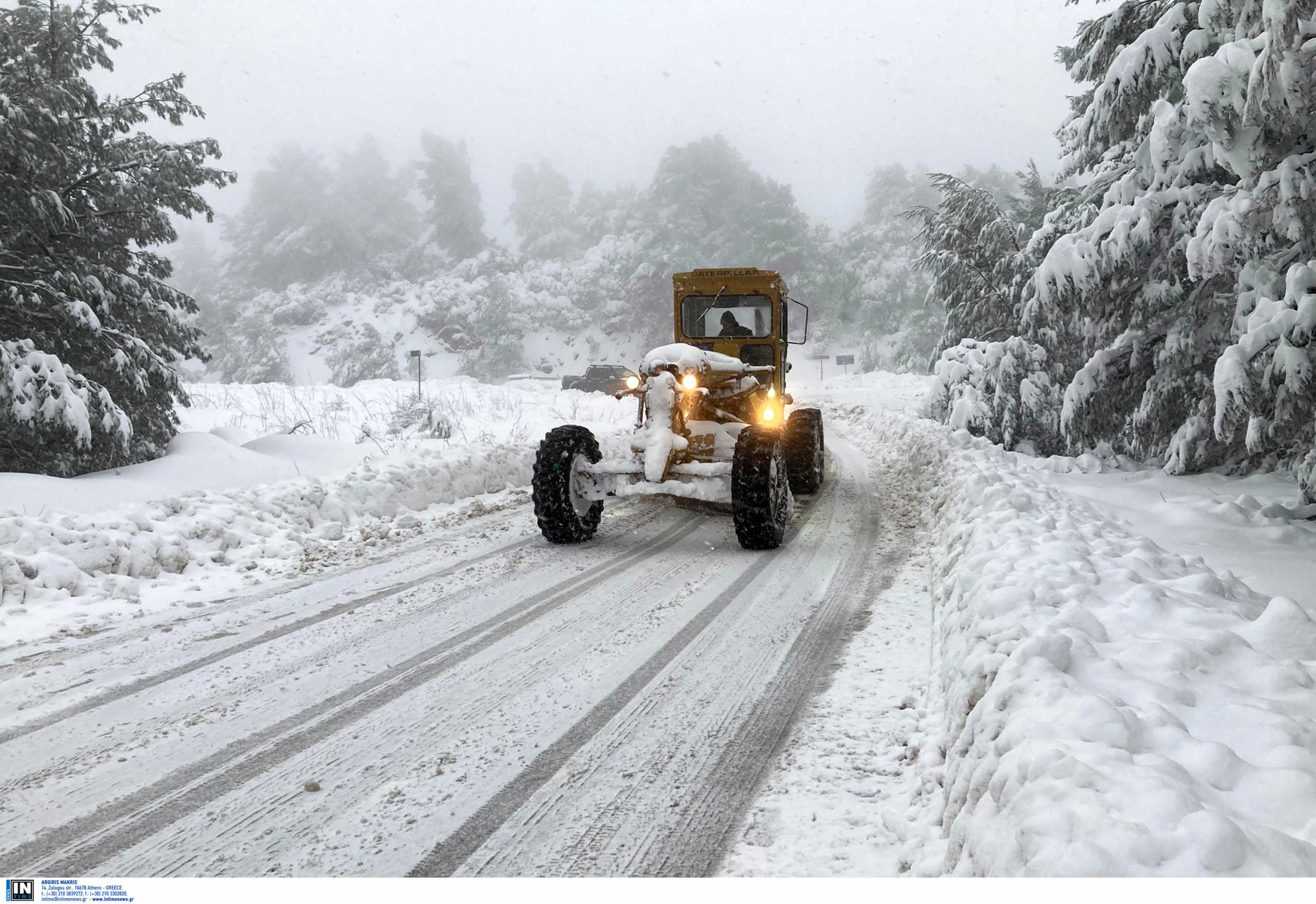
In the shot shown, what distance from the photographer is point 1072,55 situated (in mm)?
12758

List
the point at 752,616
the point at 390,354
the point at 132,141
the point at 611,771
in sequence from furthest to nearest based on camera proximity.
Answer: the point at 390,354 < the point at 132,141 < the point at 752,616 < the point at 611,771

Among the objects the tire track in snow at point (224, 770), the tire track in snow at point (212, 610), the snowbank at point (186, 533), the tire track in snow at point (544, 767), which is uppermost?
the snowbank at point (186, 533)

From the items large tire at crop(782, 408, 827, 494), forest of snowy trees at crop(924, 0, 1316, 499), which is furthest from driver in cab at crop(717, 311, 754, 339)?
forest of snowy trees at crop(924, 0, 1316, 499)

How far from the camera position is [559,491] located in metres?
6.56

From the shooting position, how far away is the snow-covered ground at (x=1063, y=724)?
1.71m

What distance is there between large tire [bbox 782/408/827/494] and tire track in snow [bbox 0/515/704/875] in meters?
5.09

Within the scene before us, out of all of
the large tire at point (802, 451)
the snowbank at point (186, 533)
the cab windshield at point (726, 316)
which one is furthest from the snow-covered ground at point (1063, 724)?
the cab windshield at point (726, 316)

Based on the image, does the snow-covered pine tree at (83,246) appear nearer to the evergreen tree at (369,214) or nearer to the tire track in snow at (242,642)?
the tire track in snow at (242,642)

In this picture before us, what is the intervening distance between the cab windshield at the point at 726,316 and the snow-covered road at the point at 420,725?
4.32 m

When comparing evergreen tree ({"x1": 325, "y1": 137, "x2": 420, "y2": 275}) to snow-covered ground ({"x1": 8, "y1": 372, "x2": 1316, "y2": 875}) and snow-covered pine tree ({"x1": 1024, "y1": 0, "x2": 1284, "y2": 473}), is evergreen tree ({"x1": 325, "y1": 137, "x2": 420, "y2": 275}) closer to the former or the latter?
snow-covered ground ({"x1": 8, "y1": 372, "x2": 1316, "y2": 875})

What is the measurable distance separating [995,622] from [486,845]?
2.13 m

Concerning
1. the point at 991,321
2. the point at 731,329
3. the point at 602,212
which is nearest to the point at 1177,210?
the point at 731,329
